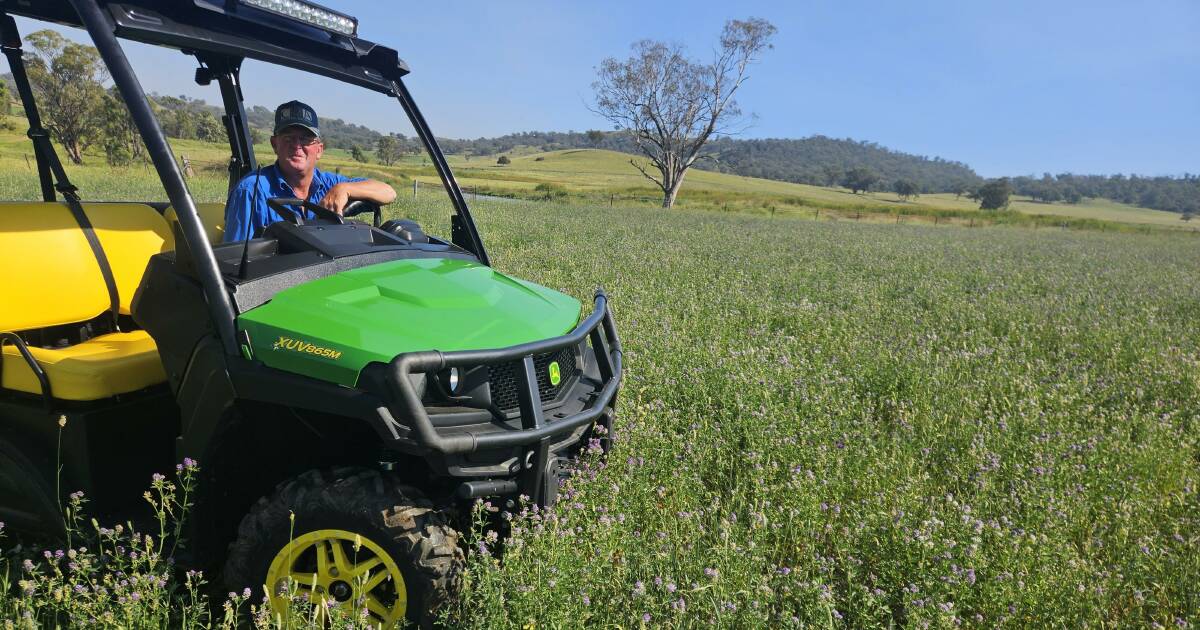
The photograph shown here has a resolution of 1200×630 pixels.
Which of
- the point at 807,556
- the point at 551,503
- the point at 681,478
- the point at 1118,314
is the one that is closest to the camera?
the point at 551,503

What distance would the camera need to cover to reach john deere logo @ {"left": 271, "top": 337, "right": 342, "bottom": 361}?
2115mm

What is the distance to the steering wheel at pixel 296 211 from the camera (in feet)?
9.00

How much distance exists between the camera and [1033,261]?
1781 centimetres

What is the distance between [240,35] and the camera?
260 centimetres

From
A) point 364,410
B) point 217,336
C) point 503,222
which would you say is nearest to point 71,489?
point 217,336

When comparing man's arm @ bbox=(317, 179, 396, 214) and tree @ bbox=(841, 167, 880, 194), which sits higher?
tree @ bbox=(841, 167, 880, 194)

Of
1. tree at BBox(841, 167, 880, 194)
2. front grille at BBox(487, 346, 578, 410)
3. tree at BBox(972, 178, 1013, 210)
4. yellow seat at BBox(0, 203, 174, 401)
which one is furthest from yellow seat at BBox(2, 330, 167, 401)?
tree at BBox(841, 167, 880, 194)

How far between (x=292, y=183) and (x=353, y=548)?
2.41 m

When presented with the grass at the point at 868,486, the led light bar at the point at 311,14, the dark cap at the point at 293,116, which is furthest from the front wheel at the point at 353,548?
the dark cap at the point at 293,116

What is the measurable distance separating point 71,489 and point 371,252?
1.50m

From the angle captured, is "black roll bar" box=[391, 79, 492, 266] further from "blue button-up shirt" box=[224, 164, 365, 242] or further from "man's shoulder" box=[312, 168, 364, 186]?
"man's shoulder" box=[312, 168, 364, 186]

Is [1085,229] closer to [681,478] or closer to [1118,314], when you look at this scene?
[1118,314]

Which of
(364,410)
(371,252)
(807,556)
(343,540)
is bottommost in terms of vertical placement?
(807,556)

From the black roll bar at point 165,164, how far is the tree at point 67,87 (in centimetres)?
6
